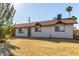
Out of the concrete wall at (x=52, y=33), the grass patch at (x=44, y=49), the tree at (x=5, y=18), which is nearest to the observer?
the tree at (x=5, y=18)

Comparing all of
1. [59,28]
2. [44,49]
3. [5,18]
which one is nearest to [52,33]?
[59,28]

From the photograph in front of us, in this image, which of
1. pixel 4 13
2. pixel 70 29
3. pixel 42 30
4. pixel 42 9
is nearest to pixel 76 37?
pixel 70 29

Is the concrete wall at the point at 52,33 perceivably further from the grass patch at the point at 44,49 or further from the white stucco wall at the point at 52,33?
the grass patch at the point at 44,49

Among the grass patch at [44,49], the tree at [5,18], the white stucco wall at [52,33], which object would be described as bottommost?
the grass patch at [44,49]

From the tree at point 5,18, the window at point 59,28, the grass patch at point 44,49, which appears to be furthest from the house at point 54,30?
the tree at point 5,18

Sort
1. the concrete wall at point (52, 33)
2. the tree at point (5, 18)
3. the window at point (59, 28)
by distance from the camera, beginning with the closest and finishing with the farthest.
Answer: the tree at point (5, 18)
the concrete wall at point (52, 33)
the window at point (59, 28)

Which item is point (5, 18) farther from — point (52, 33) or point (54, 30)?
point (54, 30)

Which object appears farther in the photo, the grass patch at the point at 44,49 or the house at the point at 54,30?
the house at the point at 54,30

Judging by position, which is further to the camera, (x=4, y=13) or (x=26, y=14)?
(x=26, y=14)

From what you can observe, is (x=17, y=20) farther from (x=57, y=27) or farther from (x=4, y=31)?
(x=57, y=27)

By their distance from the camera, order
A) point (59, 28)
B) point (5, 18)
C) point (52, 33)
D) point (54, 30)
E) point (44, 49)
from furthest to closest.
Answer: point (59, 28) → point (54, 30) → point (52, 33) → point (44, 49) → point (5, 18)

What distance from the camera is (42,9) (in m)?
5.82

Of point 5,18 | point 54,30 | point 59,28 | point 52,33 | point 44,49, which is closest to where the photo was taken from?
point 5,18

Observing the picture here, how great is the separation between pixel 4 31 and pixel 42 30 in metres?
6.08
